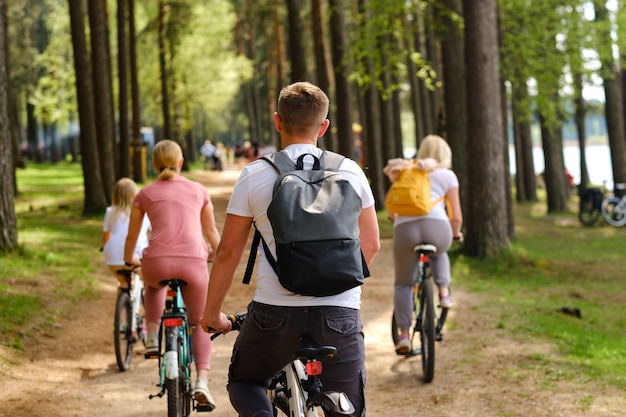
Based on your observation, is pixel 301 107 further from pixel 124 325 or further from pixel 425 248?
pixel 124 325

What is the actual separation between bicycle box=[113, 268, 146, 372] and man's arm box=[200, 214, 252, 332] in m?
Answer: 5.06

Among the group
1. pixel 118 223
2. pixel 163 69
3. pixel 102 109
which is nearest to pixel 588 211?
pixel 102 109

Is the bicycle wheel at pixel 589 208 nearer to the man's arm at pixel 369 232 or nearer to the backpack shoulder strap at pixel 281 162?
the man's arm at pixel 369 232

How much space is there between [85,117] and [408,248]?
48.6 ft

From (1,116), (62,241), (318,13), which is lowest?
(62,241)

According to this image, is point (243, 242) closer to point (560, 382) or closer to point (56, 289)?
point (560, 382)

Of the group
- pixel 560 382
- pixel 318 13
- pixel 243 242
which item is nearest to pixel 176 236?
pixel 243 242

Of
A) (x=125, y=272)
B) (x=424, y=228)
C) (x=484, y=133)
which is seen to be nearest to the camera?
(x=424, y=228)

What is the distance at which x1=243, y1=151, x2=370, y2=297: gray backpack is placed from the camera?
366 cm

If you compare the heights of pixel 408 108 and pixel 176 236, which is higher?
pixel 408 108

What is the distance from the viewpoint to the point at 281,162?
3.89 meters

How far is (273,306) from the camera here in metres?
3.88

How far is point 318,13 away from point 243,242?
2274 centimetres

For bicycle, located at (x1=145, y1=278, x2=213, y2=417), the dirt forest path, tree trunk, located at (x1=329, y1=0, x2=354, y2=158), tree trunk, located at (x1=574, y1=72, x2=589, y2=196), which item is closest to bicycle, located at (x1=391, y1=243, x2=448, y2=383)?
the dirt forest path
